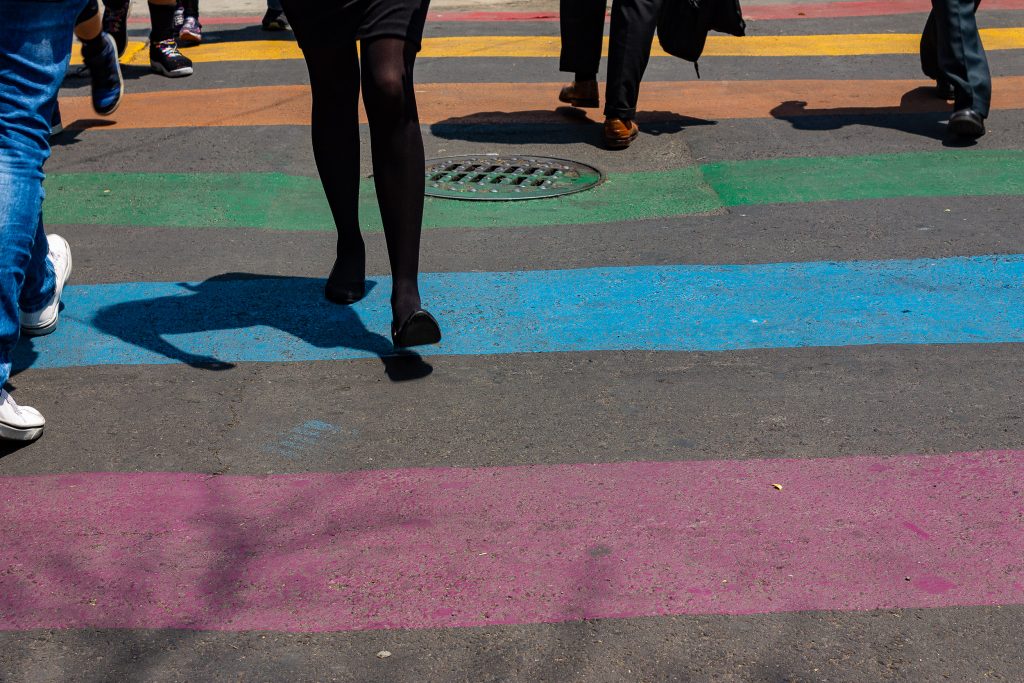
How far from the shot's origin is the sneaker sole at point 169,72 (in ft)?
30.9

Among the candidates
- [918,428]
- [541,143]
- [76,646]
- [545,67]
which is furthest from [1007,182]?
[76,646]

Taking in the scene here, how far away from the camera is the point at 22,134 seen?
142 inches

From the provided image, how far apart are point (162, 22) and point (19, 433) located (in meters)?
6.55

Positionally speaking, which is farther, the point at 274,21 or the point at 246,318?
the point at 274,21

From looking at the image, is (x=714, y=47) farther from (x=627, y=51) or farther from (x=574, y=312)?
(x=574, y=312)

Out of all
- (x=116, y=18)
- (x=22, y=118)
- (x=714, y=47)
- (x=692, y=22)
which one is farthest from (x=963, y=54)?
(x=116, y=18)

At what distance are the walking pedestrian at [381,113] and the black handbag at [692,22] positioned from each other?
3.29 meters

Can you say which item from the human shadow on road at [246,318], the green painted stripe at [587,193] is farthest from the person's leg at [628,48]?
the human shadow on road at [246,318]

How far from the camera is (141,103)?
857 centimetres

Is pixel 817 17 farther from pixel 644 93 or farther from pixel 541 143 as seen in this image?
pixel 541 143

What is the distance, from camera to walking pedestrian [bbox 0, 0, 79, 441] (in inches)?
139

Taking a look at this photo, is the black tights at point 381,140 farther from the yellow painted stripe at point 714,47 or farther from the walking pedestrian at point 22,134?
the yellow painted stripe at point 714,47

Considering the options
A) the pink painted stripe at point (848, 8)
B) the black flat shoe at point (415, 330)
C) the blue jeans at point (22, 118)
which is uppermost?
the blue jeans at point (22, 118)

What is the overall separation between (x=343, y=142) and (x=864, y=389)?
1922 mm
